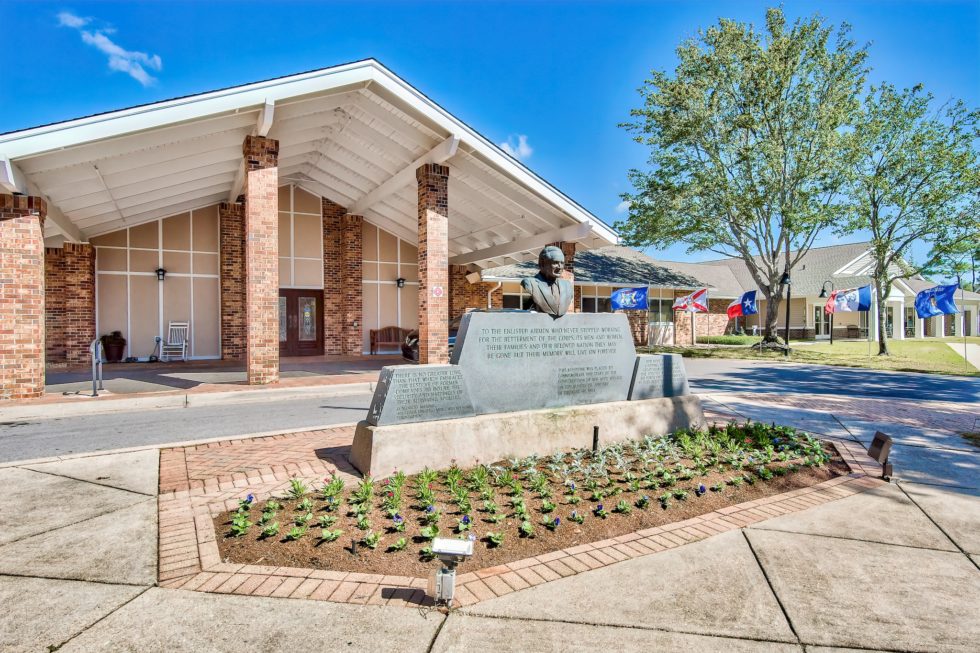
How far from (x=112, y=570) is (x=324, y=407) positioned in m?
5.87

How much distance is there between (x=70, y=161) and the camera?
9.18 meters

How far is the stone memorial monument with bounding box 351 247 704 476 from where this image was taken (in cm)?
475

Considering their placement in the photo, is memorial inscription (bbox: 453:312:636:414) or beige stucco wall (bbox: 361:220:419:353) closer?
memorial inscription (bbox: 453:312:636:414)

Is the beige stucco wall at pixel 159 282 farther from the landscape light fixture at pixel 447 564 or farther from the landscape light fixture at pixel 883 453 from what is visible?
the landscape light fixture at pixel 883 453

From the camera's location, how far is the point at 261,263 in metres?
10.6

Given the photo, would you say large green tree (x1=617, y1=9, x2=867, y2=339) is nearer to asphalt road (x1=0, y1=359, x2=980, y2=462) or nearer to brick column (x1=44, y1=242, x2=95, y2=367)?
asphalt road (x1=0, y1=359, x2=980, y2=462)

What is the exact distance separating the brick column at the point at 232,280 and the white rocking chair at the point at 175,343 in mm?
1111

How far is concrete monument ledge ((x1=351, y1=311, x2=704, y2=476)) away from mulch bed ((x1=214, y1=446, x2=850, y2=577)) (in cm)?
49

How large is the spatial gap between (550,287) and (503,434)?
1698 mm

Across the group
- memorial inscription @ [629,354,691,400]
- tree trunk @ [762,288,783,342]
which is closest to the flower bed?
memorial inscription @ [629,354,691,400]

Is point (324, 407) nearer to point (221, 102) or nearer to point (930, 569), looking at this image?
point (221, 102)

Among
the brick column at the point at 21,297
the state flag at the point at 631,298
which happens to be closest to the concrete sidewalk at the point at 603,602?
the brick column at the point at 21,297

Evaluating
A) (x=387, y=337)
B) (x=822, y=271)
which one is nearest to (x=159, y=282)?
(x=387, y=337)

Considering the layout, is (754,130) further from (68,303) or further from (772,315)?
(68,303)
